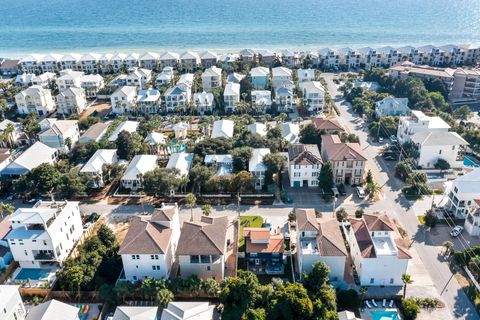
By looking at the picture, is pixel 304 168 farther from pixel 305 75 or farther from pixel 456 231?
pixel 305 75

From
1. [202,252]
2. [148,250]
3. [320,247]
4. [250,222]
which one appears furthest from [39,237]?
[320,247]

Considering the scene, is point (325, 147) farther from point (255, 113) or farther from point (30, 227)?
point (30, 227)

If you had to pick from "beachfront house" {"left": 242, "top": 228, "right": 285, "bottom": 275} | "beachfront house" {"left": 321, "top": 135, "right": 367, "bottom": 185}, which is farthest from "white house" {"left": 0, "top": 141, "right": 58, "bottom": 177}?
"beachfront house" {"left": 321, "top": 135, "right": 367, "bottom": 185}

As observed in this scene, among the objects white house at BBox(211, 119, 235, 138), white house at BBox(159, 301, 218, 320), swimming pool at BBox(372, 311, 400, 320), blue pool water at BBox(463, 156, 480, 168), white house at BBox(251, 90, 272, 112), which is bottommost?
swimming pool at BBox(372, 311, 400, 320)

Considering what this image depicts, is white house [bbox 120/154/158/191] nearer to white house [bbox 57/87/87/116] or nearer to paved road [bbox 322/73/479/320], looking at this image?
paved road [bbox 322/73/479/320]

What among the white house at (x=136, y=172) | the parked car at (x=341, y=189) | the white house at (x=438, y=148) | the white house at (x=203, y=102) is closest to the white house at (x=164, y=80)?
the white house at (x=203, y=102)
